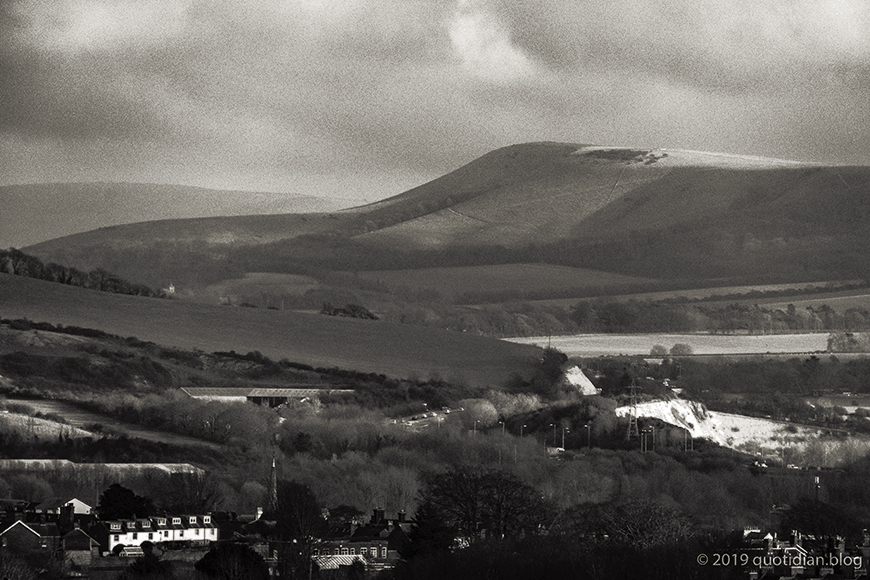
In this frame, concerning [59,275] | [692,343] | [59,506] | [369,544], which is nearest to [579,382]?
[692,343]

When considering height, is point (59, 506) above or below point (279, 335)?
below

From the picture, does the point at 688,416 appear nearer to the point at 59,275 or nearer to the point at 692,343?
the point at 692,343

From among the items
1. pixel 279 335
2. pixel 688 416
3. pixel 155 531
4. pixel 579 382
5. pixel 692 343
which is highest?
pixel 279 335

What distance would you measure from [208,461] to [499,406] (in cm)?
3629

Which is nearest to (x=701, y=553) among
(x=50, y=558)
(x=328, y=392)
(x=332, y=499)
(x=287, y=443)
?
(x=50, y=558)

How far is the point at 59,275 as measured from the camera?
18800 centimetres

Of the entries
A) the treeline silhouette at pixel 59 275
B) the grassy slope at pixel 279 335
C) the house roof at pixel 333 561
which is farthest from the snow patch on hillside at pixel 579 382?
the house roof at pixel 333 561

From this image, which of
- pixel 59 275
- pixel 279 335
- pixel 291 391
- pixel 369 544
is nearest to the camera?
pixel 369 544

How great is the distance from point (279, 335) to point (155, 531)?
291 feet

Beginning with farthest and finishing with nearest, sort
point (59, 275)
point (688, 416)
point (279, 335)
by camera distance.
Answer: point (59, 275) → point (279, 335) → point (688, 416)

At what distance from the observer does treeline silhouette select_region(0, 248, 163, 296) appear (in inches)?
7259

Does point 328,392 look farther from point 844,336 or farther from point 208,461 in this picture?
point 844,336

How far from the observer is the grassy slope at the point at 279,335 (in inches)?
6216

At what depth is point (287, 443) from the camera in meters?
118
